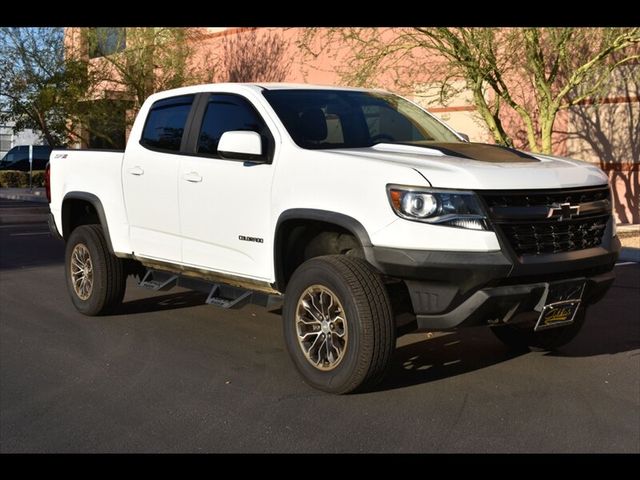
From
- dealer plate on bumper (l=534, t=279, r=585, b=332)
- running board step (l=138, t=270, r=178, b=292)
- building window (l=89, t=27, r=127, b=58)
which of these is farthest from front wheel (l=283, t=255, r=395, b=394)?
building window (l=89, t=27, r=127, b=58)

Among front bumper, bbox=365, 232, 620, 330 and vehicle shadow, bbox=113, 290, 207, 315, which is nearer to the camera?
front bumper, bbox=365, 232, 620, 330

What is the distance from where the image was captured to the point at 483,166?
17.3 ft

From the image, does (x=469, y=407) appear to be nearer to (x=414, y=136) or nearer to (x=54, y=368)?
(x=414, y=136)

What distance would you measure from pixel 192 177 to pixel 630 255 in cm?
866

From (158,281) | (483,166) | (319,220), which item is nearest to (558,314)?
(483,166)

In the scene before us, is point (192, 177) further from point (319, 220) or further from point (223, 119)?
point (319, 220)

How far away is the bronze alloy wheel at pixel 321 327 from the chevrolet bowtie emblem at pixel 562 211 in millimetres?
1443

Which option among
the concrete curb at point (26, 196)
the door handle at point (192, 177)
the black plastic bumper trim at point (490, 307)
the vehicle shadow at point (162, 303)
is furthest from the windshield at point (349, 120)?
the concrete curb at point (26, 196)

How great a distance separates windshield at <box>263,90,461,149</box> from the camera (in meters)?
6.24

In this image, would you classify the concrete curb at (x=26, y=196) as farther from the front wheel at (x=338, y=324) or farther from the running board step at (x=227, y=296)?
the front wheel at (x=338, y=324)

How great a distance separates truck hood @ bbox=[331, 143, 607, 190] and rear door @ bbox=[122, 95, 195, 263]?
68.8 inches

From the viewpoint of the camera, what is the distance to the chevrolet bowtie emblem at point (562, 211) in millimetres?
5334

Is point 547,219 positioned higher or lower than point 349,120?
lower

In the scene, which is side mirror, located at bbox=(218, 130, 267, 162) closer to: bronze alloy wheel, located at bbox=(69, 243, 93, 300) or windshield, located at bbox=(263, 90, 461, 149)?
windshield, located at bbox=(263, 90, 461, 149)
